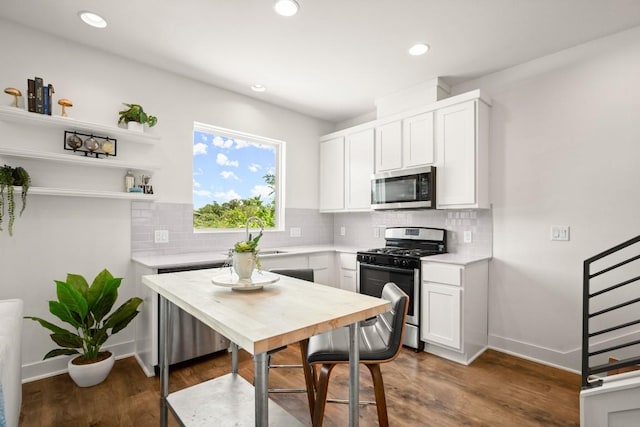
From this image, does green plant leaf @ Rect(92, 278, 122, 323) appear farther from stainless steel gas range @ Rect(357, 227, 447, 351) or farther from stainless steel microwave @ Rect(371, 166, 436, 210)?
stainless steel microwave @ Rect(371, 166, 436, 210)

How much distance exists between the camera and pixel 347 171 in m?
4.13

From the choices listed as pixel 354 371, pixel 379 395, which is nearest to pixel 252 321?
pixel 354 371

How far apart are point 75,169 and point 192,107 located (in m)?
1.21

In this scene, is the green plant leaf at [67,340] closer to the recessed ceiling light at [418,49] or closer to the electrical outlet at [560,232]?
the recessed ceiling light at [418,49]

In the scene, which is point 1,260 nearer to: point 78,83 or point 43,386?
point 43,386

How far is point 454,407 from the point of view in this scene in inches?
82.7

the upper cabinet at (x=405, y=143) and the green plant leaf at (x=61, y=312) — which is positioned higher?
the upper cabinet at (x=405, y=143)

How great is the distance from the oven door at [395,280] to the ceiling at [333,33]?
75.7 inches

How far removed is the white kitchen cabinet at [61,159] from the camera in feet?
7.68

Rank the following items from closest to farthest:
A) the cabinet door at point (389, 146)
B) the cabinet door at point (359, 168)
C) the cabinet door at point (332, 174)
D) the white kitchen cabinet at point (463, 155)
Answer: the white kitchen cabinet at point (463, 155), the cabinet door at point (389, 146), the cabinet door at point (359, 168), the cabinet door at point (332, 174)

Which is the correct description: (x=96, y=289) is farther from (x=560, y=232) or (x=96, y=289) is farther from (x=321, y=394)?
(x=560, y=232)

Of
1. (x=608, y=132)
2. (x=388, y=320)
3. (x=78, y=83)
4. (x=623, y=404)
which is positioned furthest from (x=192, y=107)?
(x=623, y=404)

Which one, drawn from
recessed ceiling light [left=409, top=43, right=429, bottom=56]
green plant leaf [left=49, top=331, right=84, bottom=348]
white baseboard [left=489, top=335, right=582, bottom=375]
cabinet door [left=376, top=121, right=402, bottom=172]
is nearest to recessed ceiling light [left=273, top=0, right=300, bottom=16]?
recessed ceiling light [left=409, top=43, right=429, bottom=56]

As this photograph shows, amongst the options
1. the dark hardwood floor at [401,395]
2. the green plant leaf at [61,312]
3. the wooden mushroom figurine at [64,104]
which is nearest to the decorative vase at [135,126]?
the wooden mushroom figurine at [64,104]
